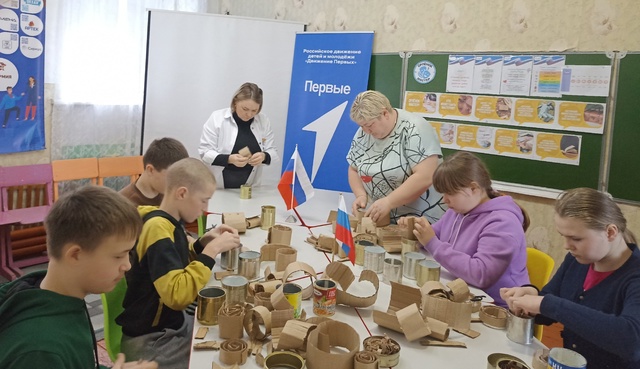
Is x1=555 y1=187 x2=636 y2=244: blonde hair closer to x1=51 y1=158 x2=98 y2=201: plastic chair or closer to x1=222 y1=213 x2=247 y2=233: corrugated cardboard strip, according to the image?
x1=222 y1=213 x2=247 y2=233: corrugated cardboard strip

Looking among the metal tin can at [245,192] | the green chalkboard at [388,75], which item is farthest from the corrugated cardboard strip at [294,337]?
the green chalkboard at [388,75]

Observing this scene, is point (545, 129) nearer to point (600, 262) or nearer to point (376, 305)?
point (600, 262)

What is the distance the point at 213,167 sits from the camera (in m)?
3.34

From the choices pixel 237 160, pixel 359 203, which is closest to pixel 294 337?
pixel 359 203

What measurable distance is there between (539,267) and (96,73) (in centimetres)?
395

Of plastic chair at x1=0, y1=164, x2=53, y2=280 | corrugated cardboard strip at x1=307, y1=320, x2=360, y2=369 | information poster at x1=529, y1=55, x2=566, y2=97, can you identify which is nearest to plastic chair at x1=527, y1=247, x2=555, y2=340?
corrugated cardboard strip at x1=307, y1=320, x2=360, y2=369

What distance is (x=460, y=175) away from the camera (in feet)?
6.53

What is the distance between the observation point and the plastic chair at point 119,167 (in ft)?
14.6

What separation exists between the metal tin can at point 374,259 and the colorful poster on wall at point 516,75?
2163 mm

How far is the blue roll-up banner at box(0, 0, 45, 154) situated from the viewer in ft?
12.8

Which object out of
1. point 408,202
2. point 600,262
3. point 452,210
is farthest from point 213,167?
point 600,262

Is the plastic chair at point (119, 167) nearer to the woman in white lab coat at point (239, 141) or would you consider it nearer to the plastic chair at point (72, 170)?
the plastic chair at point (72, 170)

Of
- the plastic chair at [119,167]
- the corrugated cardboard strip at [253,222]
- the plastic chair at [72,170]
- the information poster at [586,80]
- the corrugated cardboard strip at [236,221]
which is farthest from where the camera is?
the plastic chair at [119,167]

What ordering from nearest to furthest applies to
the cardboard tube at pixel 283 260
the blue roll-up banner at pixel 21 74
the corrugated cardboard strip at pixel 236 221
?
1. the cardboard tube at pixel 283 260
2. the corrugated cardboard strip at pixel 236 221
3. the blue roll-up banner at pixel 21 74
